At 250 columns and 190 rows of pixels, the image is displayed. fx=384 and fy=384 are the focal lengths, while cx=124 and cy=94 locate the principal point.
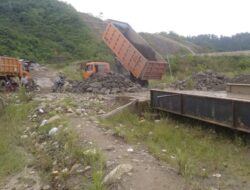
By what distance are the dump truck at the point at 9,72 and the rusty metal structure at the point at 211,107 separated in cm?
1091

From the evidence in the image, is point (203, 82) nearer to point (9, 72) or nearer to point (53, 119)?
point (53, 119)

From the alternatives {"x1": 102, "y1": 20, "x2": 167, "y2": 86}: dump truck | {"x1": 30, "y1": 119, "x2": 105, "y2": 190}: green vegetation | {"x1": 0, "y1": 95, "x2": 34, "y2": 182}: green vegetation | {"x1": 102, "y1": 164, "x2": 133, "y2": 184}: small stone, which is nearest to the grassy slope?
{"x1": 102, "y1": 164, "x2": 133, "y2": 184}: small stone

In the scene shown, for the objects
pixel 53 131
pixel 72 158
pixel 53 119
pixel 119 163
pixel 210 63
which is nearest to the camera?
pixel 119 163

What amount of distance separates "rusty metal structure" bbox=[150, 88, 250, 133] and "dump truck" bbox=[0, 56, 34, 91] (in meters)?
10.9

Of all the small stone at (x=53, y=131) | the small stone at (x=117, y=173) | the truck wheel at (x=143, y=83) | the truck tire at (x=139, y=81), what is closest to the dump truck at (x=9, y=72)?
the truck tire at (x=139, y=81)

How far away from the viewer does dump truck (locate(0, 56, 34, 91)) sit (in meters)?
19.4

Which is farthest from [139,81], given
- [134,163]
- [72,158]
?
[134,163]

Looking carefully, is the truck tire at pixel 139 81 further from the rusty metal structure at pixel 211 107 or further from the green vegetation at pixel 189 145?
the green vegetation at pixel 189 145

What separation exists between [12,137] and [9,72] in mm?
11267

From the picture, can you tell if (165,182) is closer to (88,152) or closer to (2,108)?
(88,152)

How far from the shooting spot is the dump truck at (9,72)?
762 inches

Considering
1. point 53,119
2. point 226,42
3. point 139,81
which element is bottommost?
point 53,119

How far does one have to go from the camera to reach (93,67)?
19984mm

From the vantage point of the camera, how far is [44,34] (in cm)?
4297
